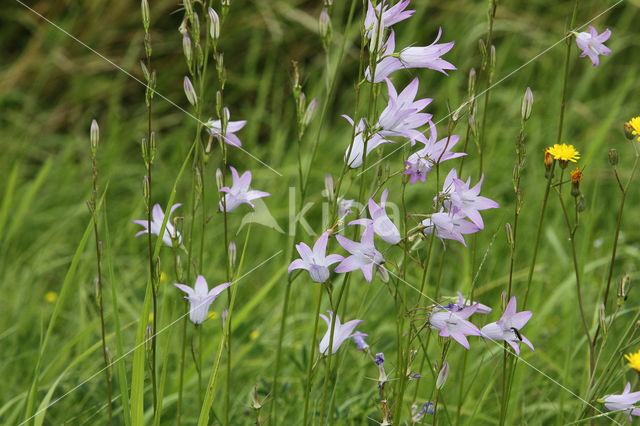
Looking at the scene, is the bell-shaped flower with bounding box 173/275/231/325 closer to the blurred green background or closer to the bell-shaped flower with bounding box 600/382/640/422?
the blurred green background

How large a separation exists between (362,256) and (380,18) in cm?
35

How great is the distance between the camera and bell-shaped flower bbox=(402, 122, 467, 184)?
1.05 metres

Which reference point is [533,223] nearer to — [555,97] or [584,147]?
[584,147]

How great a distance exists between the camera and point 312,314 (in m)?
2.14

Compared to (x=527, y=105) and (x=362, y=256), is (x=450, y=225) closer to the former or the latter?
(x=362, y=256)

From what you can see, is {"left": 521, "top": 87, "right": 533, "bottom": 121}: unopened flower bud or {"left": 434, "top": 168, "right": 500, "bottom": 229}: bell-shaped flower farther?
{"left": 521, "top": 87, "right": 533, "bottom": 121}: unopened flower bud

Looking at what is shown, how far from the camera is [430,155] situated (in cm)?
108

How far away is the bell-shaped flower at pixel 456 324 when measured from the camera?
97cm

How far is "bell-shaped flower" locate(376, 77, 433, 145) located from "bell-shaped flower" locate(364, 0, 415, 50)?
0.08m

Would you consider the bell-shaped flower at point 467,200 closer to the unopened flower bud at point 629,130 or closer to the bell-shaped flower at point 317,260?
the bell-shaped flower at point 317,260

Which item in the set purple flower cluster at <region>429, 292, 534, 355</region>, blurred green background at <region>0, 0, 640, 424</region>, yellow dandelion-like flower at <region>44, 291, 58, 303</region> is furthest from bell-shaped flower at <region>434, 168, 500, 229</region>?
yellow dandelion-like flower at <region>44, 291, 58, 303</region>

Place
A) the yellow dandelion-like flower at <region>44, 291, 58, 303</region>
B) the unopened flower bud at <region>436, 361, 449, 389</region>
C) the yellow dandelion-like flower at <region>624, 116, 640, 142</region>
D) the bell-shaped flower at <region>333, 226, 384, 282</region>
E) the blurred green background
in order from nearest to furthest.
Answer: the bell-shaped flower at <region>333, 226, 384, 282</region> < the unopened flower bud at <region>436, 361, 449, 389</region> < the yellow dandelion-like flower at <region>624, 116, 640, 142</region> < the blurred green background < the yellow dandelion-like flower at <region>44, 291, 58, 303</region>

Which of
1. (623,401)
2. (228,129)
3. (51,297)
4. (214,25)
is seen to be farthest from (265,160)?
(623,401)

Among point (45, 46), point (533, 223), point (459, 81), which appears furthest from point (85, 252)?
point (459, 81)
